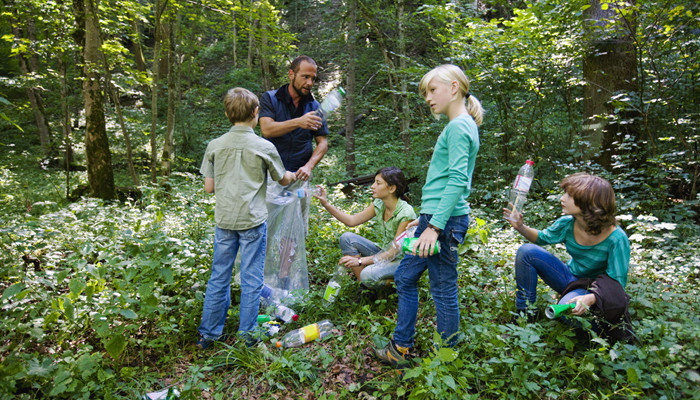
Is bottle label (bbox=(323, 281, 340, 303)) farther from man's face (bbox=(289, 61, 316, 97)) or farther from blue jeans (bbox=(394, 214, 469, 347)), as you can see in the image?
man's face (bbox=(289, 61, 316, 97))

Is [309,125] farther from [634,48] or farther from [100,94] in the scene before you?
[100,94]

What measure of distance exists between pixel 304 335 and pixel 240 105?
5.98 ft

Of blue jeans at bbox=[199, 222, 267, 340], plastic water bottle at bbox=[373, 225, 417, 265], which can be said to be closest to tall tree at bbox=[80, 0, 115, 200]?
blue jeans at bbox=[199, 222, 267, 340]

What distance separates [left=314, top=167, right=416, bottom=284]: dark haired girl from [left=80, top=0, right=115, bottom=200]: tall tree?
19.3 feet

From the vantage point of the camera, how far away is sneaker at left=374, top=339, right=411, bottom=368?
2434mm

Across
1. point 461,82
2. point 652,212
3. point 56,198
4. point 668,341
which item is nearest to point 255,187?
point 461,82

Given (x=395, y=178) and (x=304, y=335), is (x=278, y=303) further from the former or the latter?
(x=395, y=178)

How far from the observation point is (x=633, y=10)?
4.39 m

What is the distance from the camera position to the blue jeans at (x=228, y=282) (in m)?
2.76

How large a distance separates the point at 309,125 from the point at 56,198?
907 cm

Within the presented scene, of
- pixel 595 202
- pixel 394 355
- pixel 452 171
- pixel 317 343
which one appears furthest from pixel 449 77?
pixel 317 343

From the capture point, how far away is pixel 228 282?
2.81 metres

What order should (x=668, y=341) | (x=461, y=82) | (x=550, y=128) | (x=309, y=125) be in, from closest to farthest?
(x=668, y=341) → (x=461, y=82) → (x=309, y=125) → (x=550, y=128)

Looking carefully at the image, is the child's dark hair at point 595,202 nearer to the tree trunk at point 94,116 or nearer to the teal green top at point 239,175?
the teal green top at point 239,175
